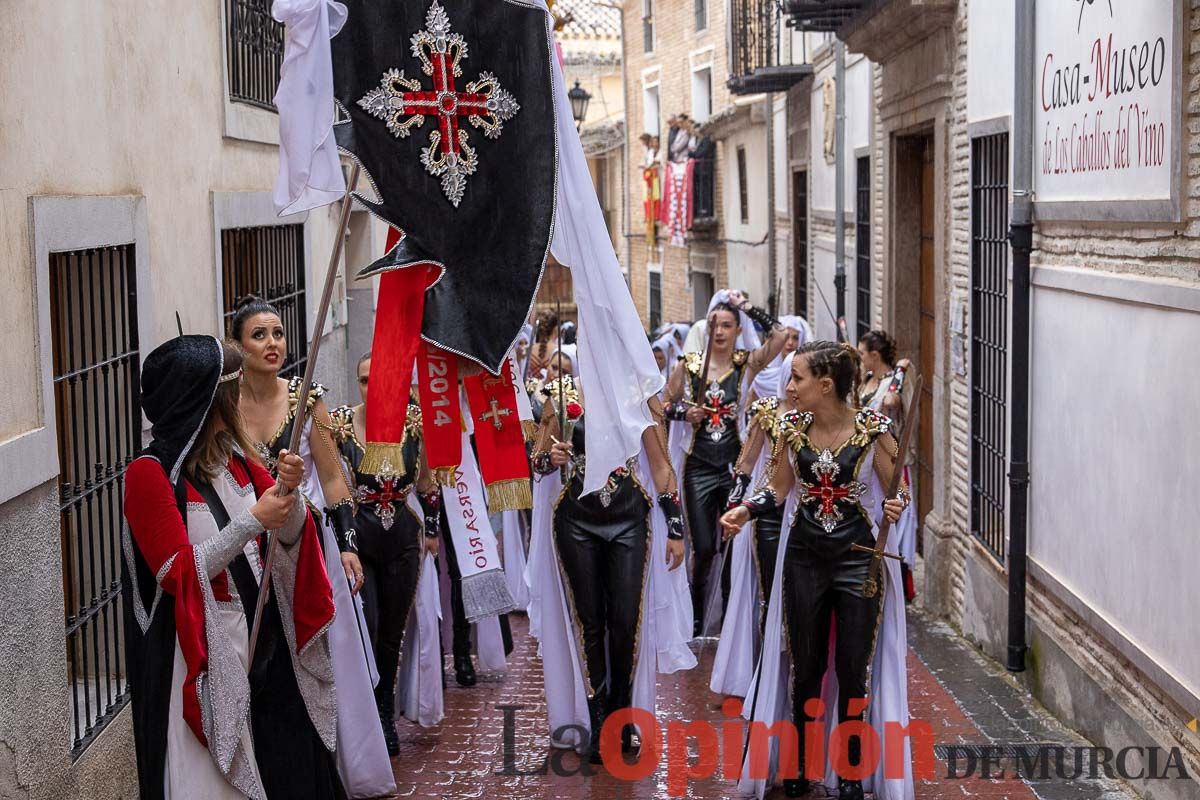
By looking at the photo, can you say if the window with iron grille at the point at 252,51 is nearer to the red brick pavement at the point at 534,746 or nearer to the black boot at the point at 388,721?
the black boot at the point at 388,721

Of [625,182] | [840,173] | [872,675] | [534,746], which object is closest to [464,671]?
[534,746]

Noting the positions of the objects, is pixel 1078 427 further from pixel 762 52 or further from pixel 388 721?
pixel 762 52

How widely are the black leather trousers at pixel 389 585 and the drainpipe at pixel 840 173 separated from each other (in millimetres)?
9147

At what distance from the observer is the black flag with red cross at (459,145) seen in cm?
596

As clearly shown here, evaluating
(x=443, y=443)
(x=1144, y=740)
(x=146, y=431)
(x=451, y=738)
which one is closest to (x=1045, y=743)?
(x=1144, y=740)

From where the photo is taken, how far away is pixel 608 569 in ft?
25.9

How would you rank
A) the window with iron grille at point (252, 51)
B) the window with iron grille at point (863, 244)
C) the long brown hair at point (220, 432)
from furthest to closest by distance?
the window with iron grille at point (863, 244)
the window with iron grille at point (252, 51)
the long brown hair at point (220, 432)

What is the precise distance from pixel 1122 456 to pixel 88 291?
186 inches

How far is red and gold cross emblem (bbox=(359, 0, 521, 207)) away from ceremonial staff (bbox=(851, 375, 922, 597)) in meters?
2.00

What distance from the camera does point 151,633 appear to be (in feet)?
16.1

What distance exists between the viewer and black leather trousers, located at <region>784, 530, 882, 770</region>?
23.1ft

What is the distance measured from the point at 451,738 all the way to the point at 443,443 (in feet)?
8.37

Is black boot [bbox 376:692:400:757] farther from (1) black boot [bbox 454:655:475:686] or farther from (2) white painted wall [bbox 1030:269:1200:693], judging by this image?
(2) white painted wall [bbox 1030:269:1200:693]

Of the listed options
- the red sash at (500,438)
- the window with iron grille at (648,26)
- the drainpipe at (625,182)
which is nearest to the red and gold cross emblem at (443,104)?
the red sash at (500,438)
